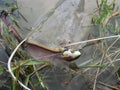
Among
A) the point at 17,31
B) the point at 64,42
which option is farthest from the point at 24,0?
the point at 64,42

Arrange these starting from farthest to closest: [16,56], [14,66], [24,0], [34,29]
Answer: [24,0], [34,29], [16,56], [14,66]

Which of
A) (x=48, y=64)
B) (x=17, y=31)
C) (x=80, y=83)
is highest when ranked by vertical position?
(x=17, y=31)

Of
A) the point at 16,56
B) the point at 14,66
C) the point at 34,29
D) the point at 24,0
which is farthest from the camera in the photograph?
the point at 24,0

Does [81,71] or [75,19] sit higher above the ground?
[75,19]

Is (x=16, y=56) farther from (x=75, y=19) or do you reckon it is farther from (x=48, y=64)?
(x=75, y=19)

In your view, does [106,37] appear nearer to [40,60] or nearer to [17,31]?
[40,60]

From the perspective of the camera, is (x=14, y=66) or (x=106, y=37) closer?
(x=14, y=66)

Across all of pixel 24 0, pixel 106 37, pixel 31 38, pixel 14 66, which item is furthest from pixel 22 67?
pixel 24 0
